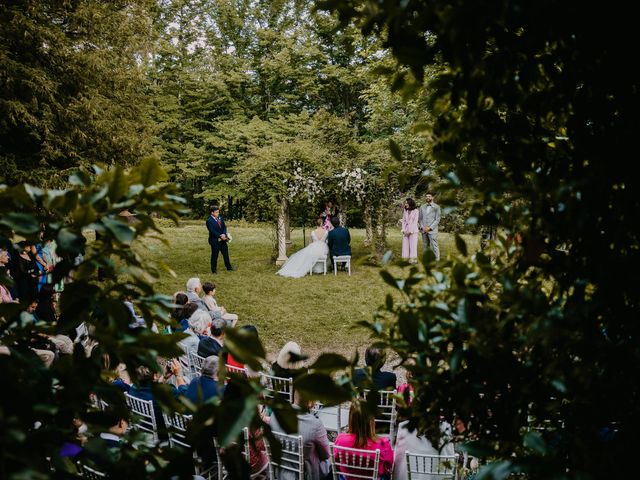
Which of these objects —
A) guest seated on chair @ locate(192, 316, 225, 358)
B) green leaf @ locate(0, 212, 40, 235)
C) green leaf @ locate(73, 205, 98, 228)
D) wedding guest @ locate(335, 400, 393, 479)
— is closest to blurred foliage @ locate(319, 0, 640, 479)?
green leaf @ locate(73, 205, 98, 228)

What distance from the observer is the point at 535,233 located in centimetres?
135

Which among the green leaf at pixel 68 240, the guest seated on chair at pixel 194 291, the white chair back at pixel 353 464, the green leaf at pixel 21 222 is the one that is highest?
the green leaf at pixel 21 222

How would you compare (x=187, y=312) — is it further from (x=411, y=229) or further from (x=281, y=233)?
(x=411, y=229)

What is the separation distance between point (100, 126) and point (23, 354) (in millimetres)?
12372

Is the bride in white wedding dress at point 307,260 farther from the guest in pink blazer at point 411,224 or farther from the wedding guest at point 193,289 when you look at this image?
the wedding guest at point 193,289

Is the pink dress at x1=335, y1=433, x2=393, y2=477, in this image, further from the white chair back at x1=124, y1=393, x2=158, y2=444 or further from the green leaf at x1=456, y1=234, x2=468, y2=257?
the green leaf at x1=456, y1=234, x2=468, y2=257

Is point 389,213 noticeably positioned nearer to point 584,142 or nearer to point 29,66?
point 29,66

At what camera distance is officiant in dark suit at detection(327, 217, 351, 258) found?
13023mm

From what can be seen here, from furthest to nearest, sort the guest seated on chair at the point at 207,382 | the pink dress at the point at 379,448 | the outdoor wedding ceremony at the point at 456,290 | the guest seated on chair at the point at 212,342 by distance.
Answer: the guest seated on chair at the point at 212,342 → the guest seated on chair at the point at 207,382 → the pink dress at the point at 379,448 → the outdoor wedding ceremony at the point at 456,290

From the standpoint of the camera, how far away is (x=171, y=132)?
2794 cm

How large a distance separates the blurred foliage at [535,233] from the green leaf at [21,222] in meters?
0.97

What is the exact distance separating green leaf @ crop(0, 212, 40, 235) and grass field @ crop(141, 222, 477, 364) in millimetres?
4995

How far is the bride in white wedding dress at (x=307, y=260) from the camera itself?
1319 cm

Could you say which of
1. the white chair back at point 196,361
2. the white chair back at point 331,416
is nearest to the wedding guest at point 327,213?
the white chair back at point 196,361
